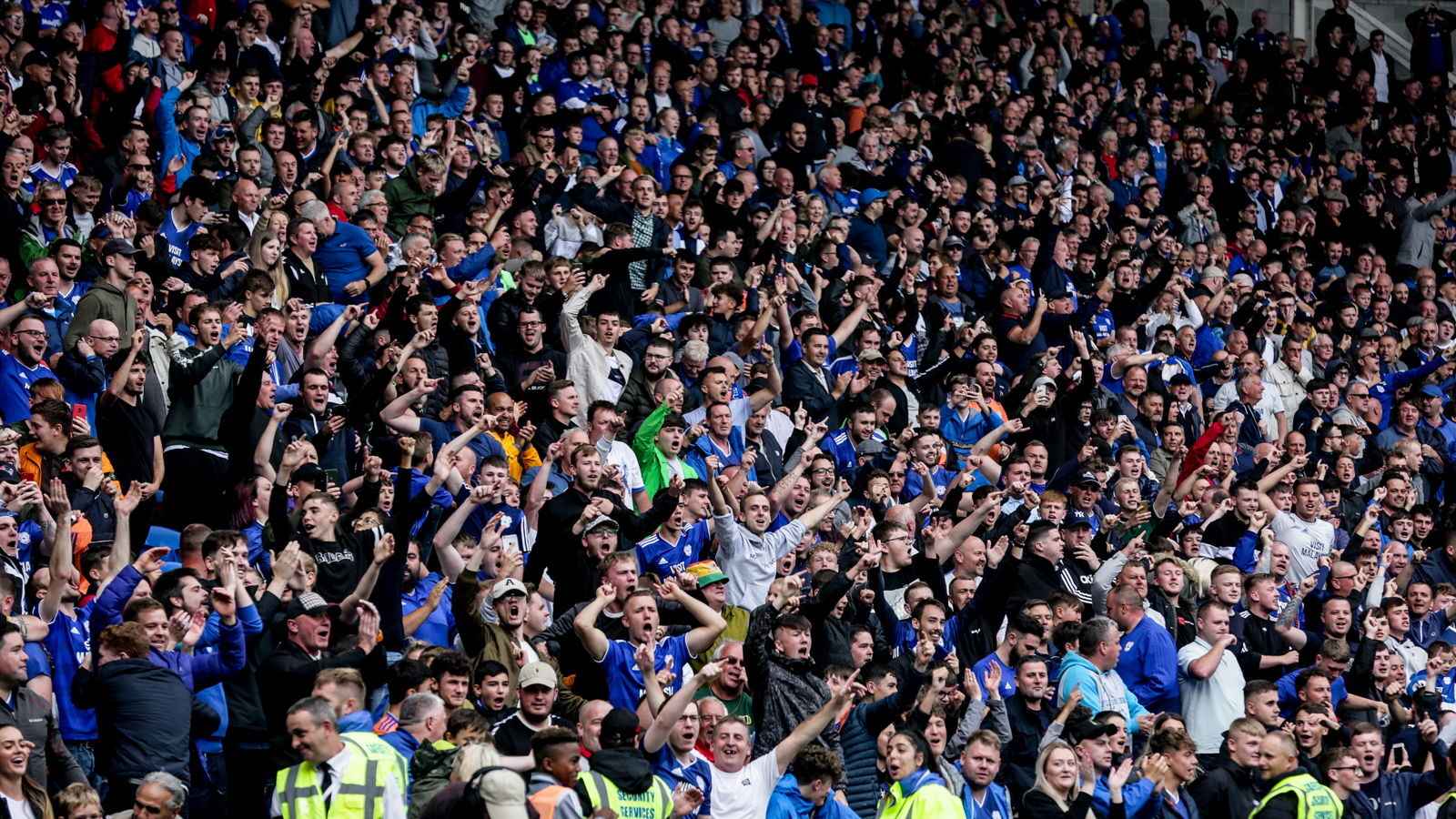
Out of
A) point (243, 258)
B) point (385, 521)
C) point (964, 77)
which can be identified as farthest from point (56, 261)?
point (964, 77)

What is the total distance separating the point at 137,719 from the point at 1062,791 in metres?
4.08

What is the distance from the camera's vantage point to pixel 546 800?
6.87m

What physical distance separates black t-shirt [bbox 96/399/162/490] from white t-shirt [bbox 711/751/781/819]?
390cm

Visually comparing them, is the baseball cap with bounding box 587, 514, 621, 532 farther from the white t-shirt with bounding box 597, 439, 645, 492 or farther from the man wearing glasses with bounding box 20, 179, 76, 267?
the man wearing glasses with bounding box 20, 179, 76, 267

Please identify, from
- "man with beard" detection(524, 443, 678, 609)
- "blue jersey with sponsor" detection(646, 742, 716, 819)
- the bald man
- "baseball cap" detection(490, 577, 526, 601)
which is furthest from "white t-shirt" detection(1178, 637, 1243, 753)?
the bald man

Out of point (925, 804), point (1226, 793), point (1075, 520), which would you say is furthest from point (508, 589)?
point (1075, 520)

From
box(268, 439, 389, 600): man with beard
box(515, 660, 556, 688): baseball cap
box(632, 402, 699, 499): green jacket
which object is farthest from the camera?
box(632, 402, 699, 499): green jacket

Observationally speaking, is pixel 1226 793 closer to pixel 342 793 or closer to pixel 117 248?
pixel 342 793

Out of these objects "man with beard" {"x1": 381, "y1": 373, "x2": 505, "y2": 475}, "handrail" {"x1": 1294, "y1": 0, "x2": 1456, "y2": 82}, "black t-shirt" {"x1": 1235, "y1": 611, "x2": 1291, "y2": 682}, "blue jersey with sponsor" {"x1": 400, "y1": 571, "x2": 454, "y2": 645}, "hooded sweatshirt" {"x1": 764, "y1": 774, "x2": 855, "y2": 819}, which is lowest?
"blue jersey with sponsor" {"x1": 400, "y1": 571, "x2": 454, "y2": 645}

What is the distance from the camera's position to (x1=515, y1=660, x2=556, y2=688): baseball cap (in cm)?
798

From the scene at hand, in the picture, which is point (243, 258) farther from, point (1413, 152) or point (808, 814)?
point (1413, 152)

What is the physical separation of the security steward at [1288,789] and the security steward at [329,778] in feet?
14.0

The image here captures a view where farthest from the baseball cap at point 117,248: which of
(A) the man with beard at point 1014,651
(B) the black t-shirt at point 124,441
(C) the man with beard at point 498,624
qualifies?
(A) the man with beard at point 1014,651

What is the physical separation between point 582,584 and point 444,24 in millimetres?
8683
